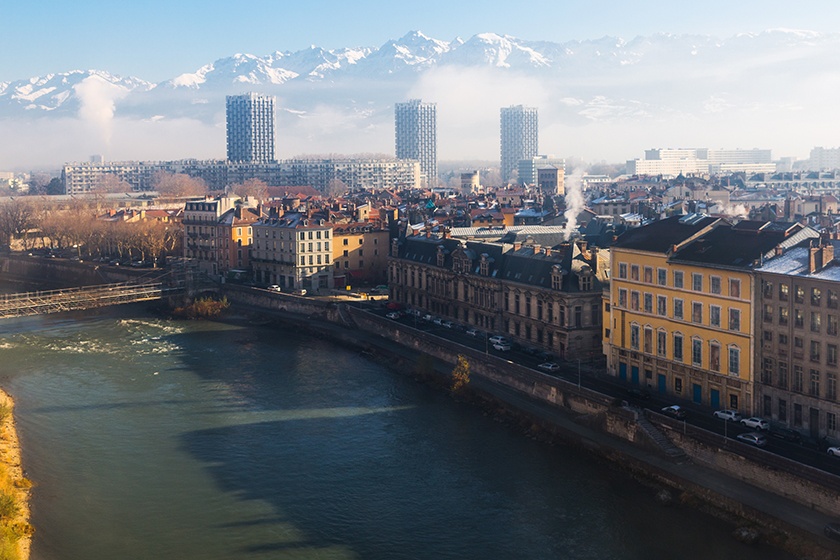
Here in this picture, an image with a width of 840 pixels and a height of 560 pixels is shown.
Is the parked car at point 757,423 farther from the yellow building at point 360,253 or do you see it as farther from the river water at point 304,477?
the yellow building at point 360,253

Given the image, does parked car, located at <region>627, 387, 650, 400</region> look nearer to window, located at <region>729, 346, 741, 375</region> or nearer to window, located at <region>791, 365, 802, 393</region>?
window, located at <region>729, 346, 741, 375</region>

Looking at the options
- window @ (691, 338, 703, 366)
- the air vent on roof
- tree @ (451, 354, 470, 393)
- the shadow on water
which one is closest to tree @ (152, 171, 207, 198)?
tree @ (451, 354, 470, 393)

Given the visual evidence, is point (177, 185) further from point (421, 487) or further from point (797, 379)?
point (797, 379)

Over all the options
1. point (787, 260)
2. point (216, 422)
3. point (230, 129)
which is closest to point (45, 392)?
point (216, 422)

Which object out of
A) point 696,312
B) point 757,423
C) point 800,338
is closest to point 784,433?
point 757,423

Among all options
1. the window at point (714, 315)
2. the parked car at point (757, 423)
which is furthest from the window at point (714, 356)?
the parked car at point (757, 423)

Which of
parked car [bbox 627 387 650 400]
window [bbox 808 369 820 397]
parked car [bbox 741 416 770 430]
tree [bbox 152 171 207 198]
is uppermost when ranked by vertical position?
tree [bbox 152 171 207 198]

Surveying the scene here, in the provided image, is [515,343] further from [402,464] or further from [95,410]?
[95,410]

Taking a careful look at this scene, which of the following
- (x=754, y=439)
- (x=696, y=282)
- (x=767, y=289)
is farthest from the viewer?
(x=696, y=282)
